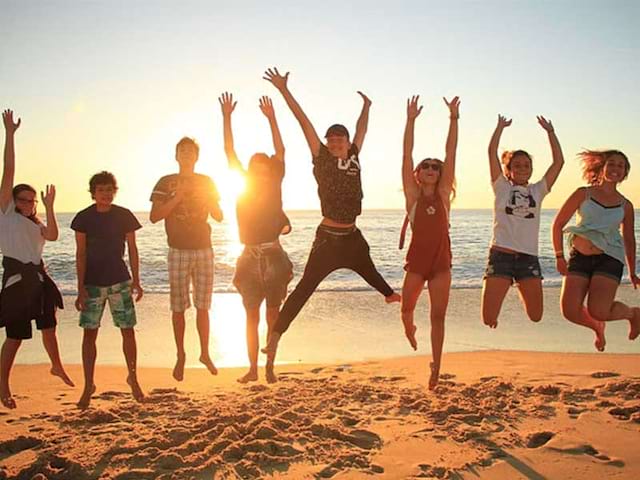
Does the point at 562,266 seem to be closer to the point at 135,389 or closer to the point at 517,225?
the point at 517,225

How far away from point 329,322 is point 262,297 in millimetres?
6208

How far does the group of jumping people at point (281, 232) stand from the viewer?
6324mm

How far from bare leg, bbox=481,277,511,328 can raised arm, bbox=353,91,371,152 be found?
215 centimetres

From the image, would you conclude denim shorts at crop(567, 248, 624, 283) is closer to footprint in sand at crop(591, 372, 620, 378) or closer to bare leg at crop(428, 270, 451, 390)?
bare leg at crop(428, 270, 451, 390)

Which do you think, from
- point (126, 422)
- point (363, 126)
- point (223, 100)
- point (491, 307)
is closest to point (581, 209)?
point (491, 307)

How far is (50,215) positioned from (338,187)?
289 centimetres

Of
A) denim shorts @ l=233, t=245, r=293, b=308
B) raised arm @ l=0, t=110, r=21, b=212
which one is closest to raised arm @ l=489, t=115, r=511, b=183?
denim shorts @ l=233, t=245, r=293, b=308

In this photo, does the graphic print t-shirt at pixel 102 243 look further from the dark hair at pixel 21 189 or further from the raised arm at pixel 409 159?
the raised arm at pixel 409 159

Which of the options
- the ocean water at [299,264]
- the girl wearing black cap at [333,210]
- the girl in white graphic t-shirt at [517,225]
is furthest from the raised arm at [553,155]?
the ocean water at [299,264]

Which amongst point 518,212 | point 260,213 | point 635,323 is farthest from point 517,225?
point 260,213

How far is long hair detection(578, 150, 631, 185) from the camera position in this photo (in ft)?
22.2

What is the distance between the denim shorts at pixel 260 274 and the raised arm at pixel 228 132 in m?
0.97

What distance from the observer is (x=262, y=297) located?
696 cm

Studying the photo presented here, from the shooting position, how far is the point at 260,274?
6852mm
